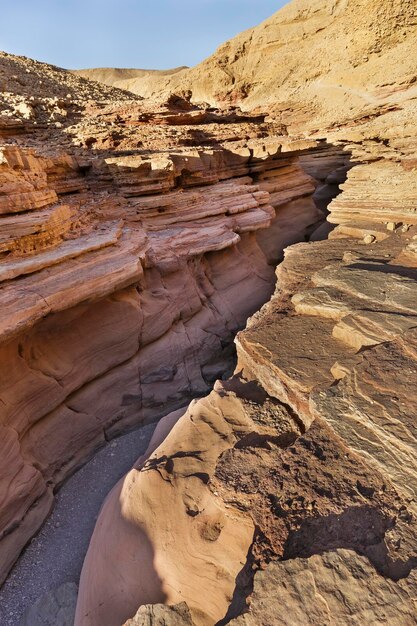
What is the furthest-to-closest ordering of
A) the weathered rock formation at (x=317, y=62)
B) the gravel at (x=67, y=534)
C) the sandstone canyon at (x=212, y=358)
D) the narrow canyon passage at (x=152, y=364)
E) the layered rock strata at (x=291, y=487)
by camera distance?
the weathered rock formation at (x=317, y=62)
the narrow canyon passage at (x=152, y=364)
the gravel at (x=67, y=534)
the sandstone canyon at (x=212, y=358)
the layered rock strata at (x=291, y=487)

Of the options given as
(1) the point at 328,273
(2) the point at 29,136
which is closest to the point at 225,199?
(1) the point at 328,273

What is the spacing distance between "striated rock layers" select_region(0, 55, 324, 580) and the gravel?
0.61 ft

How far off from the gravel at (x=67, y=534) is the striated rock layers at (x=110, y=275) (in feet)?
0.61

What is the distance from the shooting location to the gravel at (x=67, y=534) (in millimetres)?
4543

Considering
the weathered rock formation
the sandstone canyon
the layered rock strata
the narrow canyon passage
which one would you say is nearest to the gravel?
the narrow canyon passage

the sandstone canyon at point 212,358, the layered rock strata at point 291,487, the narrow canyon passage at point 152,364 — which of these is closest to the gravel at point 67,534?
the narrow canyon passage at point 152,364

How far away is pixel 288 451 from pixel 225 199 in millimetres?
7738

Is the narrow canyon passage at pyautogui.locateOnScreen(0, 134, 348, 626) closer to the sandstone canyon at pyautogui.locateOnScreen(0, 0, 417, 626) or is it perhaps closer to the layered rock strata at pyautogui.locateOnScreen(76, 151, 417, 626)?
the sandstone canyon at pyautogui.locateOnScreen(0, 0, 417, 626)

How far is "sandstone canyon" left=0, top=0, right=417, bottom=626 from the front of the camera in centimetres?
258

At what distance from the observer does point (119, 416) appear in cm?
646

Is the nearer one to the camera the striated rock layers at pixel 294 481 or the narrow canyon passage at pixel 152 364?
the striated rock layers at pixel 294 481

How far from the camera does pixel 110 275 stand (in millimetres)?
5859

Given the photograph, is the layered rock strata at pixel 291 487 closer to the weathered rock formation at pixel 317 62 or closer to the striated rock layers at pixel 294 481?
the striated rock layers at pixel 294 481

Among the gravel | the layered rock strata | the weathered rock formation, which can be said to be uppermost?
the weathered rock formation
